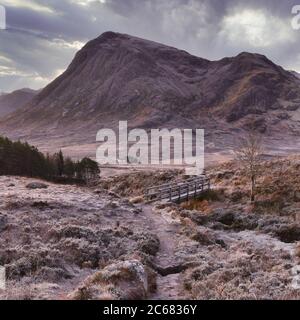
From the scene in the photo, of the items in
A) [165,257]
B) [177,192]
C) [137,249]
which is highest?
[177,192]

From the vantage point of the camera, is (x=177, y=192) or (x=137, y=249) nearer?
(x=137, y=249)

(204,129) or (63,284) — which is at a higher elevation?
(204,129)

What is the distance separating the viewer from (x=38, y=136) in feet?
647

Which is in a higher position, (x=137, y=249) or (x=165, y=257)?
(x=137, y=249)

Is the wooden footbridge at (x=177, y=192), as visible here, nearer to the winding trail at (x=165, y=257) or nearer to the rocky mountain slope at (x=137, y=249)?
the rocky mountain slope at (x=137, y=249)

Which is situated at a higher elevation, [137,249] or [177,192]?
[177,192]

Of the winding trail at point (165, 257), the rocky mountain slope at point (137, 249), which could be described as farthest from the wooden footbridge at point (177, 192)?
the winding trail at point (165, 257)

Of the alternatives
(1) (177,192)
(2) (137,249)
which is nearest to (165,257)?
(2) (137,249)

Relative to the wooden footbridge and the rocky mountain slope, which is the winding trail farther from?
the wooden footbridge

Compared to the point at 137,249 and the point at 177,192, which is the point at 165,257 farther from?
the point at 177,192

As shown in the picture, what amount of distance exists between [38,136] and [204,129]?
7500cm
